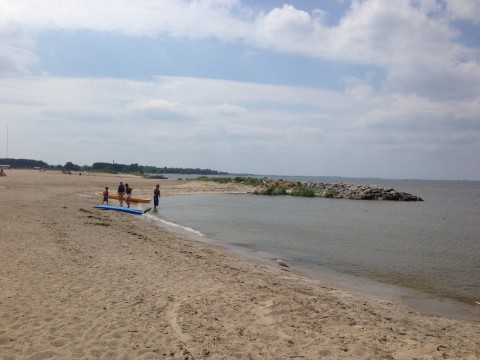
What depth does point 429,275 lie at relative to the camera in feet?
45.1

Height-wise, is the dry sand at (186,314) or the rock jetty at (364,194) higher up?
the rock jetty at (364,194)

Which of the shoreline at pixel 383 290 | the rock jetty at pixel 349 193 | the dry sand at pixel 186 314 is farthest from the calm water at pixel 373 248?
the rock jetty at pixel 349 193

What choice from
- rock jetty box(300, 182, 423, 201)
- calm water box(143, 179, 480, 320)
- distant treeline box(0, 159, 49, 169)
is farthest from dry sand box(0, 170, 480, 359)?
distant treeline box(0, 159, 49, 169)

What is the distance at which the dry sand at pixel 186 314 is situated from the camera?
19.9 feet

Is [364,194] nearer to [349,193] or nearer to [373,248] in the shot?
[349,193]

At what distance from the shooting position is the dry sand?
6.06 metres

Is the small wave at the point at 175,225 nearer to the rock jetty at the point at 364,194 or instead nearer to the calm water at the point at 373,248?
the calm water at the point at 373,248

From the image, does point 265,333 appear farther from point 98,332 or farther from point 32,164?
point 32,164

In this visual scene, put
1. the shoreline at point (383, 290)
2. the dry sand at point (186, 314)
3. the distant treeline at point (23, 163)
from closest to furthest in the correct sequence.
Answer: the dry sand at point (186, 314)
the shoreline at point (383, 290)
the distant treeline at point (23, 163)

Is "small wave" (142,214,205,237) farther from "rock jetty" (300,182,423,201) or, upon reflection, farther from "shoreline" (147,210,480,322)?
"rock jetty" (300,182,423,201)

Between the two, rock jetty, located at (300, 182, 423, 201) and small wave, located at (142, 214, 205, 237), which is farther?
rock jetty, located at (300, 182, 423, 201)

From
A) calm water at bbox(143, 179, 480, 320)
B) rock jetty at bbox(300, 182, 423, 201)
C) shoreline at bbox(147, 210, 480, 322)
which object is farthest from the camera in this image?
rock jetty at bbox(300, 182, 423, 201)

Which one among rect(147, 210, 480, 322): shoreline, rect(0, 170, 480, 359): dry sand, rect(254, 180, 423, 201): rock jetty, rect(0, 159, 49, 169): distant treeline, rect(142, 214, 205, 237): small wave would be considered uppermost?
rect(0, 159, 49, 169): distant treeline

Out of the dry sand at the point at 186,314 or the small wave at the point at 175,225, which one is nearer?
the dry sand at the point at 186,314
